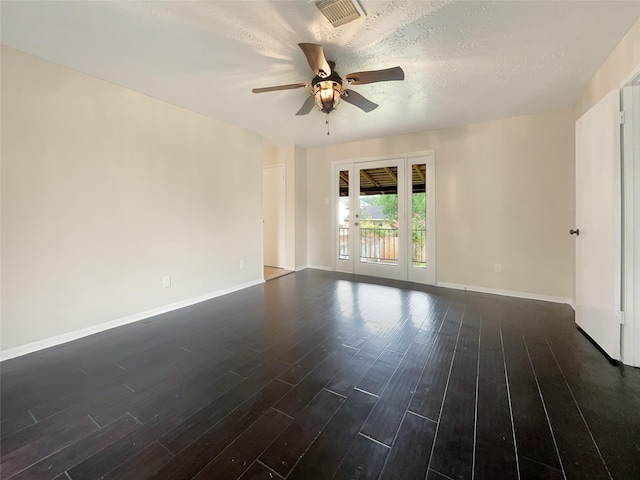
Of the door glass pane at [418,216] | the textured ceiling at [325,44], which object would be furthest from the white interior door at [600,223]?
the door glass pane at [418,216]

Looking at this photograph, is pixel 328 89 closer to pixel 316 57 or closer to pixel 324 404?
pixel 316 57

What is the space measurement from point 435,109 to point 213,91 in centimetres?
263

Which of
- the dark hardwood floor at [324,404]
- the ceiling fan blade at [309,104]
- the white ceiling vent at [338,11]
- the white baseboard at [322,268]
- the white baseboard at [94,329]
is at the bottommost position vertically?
the dark hardwood floor at [324,404]

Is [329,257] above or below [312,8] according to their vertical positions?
below

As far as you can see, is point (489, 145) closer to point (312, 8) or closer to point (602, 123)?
point (602, 123)

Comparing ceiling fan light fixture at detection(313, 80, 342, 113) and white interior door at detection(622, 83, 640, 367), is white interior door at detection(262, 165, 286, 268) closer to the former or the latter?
ceiling fan light fixture at detection(313, 80, 342, 113)

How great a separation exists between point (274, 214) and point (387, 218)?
2371mm

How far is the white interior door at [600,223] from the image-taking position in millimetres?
2035

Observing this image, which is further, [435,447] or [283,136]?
[283,136]

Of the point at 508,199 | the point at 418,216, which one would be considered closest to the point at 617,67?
the point at 508,199

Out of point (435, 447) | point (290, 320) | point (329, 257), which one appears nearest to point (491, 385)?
→ point (435, 447)

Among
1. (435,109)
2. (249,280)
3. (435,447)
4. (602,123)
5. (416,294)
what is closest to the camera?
(435,447)

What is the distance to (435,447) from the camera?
130 centimetres

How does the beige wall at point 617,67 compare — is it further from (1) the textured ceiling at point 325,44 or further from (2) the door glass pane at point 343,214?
(2) the door glass pane at point 343,214
